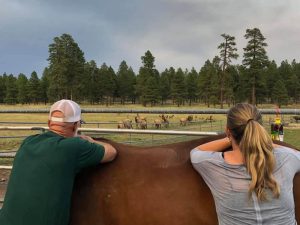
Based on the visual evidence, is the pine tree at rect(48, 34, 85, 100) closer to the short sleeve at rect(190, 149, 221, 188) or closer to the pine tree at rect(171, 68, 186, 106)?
the pine tree at rect(171, 68, 186, 106)

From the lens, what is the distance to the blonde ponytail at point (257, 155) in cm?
206

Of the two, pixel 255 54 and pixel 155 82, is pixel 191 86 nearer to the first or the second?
pixel 155 82

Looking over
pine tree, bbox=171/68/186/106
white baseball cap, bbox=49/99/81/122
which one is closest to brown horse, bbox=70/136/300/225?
white baseball cap, bbox=49/99/81/122

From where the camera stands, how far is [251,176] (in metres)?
2.09

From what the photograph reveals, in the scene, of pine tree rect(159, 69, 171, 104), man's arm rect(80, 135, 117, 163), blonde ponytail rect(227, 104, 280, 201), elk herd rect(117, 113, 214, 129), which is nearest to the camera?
blonde ponytail rect(227, 104, 280, 201)

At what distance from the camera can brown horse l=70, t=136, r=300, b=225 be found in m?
2.42

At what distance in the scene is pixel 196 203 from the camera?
7.93 feet

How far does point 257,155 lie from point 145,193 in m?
0.83

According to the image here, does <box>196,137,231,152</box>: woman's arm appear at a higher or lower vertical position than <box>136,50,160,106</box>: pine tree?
lower

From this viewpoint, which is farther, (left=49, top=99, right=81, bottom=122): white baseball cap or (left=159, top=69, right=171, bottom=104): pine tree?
(left=159, top=69, right=171, bottom=104): pine tree

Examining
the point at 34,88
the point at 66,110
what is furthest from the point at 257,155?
the point at 34,88

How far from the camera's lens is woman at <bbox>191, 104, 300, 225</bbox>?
2.08m

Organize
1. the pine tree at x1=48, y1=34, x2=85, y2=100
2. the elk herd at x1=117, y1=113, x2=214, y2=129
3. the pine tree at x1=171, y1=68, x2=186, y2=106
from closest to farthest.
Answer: the elk herd at x1=117, y1=113, x2=214, y2=129
the pine tree at x1=48, y1=34, x2=85, y2=100
the pine tree at x1=171, y1=68, x2=186, y2=106

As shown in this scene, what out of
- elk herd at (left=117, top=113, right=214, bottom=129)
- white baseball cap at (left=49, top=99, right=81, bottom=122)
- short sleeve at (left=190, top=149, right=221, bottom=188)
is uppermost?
white baseball cap at (left=49, top=99, right=81, bottom=122)
